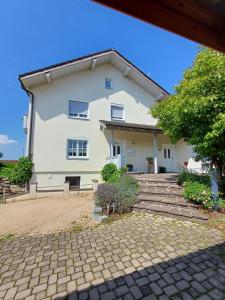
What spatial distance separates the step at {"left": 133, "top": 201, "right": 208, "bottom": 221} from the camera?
19.5 feet

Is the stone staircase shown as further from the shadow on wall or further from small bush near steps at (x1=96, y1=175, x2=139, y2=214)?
the shadow on wall

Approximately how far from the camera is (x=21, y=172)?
12109 mm

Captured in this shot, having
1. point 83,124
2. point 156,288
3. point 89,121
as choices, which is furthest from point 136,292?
point 89,121

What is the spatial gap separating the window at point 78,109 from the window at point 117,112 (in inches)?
96.1

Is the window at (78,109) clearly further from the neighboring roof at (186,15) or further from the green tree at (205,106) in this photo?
the neighboring roof at (186,15)

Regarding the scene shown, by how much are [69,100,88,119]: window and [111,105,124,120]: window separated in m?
2.44

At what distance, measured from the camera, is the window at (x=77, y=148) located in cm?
1408

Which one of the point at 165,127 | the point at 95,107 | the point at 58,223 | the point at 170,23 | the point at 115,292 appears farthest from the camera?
the point at 95,107

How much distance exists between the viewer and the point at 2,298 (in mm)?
2848

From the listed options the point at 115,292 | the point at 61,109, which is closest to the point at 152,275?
the point at 115,292

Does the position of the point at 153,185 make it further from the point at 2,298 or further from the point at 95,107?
the point at 95,107

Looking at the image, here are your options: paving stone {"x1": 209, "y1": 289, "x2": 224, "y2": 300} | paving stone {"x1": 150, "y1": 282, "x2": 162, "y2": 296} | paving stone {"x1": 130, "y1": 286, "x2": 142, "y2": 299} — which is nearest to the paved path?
paving stone {"x1": 130, "y1": 286, "x2": 142, "y2": 299}

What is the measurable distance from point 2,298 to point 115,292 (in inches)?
69.1

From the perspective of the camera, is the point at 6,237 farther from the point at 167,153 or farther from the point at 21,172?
the point at 167,153
